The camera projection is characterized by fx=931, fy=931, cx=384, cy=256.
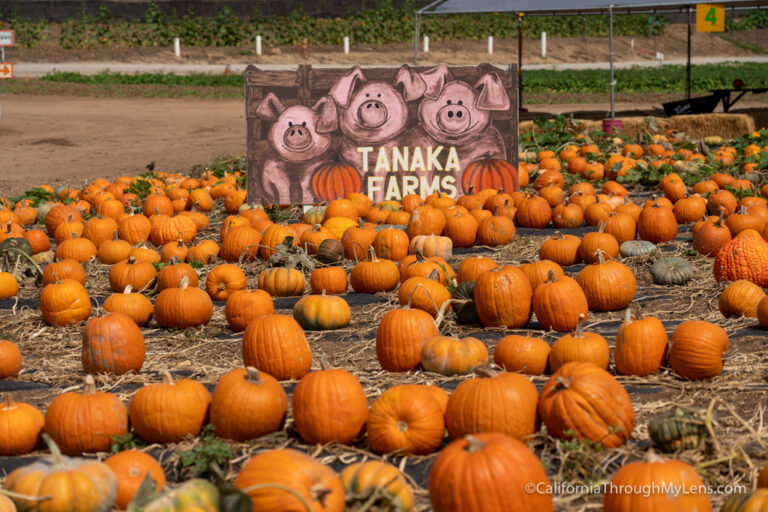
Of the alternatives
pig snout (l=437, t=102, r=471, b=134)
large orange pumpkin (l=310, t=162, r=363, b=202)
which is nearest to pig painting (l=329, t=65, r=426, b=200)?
large orange pumpkin (l=310, t=162, r=363, b=202)

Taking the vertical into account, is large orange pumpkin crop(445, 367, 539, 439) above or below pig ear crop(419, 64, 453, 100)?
below

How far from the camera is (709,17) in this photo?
1789 centimetres

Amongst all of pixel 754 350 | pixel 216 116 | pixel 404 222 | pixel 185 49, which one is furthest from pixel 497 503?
pixel 185 49

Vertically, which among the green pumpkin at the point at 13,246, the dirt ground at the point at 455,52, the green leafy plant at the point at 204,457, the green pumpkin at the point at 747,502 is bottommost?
the green leafy plant at the point at 204,457

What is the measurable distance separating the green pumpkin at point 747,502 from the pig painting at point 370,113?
843 cm

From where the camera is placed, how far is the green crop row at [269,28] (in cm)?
4484

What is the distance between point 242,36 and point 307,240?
3973 centimetres

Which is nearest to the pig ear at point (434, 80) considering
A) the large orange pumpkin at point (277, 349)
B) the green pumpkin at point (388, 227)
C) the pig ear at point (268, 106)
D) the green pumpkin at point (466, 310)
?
the pig ear at point (268, 106)

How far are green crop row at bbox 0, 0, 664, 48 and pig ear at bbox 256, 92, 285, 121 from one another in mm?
34109

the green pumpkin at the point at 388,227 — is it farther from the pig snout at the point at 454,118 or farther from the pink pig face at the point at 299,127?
the pig snout at the point at 454,118

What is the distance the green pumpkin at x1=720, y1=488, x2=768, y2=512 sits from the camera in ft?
10.2

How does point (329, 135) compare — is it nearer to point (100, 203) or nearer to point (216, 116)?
point (100, 203)

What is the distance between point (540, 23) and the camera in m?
55.5

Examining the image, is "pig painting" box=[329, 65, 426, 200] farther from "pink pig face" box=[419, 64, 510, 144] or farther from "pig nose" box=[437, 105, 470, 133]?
"pig nose" box=[437, 105, 470, 133]
